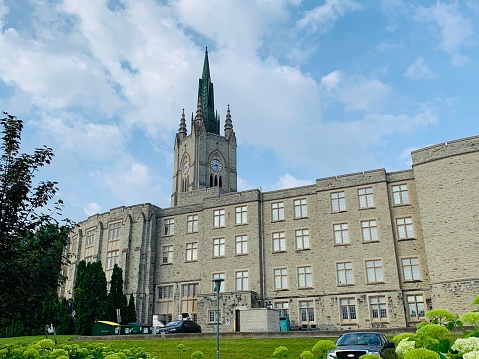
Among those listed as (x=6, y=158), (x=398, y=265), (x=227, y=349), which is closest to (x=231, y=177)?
(x=398, y=265)

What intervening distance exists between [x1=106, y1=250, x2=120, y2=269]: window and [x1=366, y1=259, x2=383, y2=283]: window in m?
25.1

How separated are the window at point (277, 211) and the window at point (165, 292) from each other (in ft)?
41.0

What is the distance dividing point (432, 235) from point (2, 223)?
99.3 ft

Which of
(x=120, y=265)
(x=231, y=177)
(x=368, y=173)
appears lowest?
(x=120, y=265)

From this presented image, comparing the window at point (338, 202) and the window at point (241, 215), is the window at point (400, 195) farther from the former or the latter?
the window at point (241, 215)

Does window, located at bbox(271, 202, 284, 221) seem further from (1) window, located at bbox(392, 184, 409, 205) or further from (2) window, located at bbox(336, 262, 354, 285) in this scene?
(1) window, located at bbox(392, 184, 409, 205)

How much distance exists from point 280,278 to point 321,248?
451 cm

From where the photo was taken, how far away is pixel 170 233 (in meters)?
47.0

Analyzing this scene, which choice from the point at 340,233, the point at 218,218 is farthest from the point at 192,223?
the point at 340,233

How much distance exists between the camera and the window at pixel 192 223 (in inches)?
1814

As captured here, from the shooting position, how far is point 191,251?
149ft

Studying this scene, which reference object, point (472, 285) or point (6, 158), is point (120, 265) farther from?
point (6, 158)

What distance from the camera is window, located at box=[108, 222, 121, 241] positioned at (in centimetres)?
4864

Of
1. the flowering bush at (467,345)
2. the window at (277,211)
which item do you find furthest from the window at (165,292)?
the flowering bush at (467,345)
